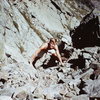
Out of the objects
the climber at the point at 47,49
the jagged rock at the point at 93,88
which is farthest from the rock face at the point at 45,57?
the climber at the point at 47,49

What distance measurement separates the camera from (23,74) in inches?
433

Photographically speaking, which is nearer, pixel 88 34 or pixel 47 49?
pixel 47 49

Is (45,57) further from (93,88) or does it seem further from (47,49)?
(93,88)

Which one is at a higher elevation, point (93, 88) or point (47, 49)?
point (47, 49)

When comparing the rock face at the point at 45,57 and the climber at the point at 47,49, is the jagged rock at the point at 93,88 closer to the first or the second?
the rock face at the point at 45,57

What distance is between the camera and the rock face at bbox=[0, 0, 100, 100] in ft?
29.6

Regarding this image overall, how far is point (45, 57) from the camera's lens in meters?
15.5

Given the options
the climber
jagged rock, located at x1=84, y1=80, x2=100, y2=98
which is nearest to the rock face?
jagged rock, located at x1=84, y1=80, x2=100, y2=98

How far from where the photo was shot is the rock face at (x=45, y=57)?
9031 millimetres

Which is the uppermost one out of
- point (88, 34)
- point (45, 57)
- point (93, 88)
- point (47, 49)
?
point (88, 34)

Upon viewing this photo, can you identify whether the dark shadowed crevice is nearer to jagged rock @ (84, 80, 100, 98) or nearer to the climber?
the climber

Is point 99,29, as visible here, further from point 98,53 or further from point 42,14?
point 42,14

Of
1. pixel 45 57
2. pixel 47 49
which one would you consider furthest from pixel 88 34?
pixel 47 49

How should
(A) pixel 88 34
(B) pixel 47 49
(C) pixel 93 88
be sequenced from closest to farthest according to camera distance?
1. (C) pixel 93 88
2. (B) pixel 47 49
3. (A) pixel 88 34
